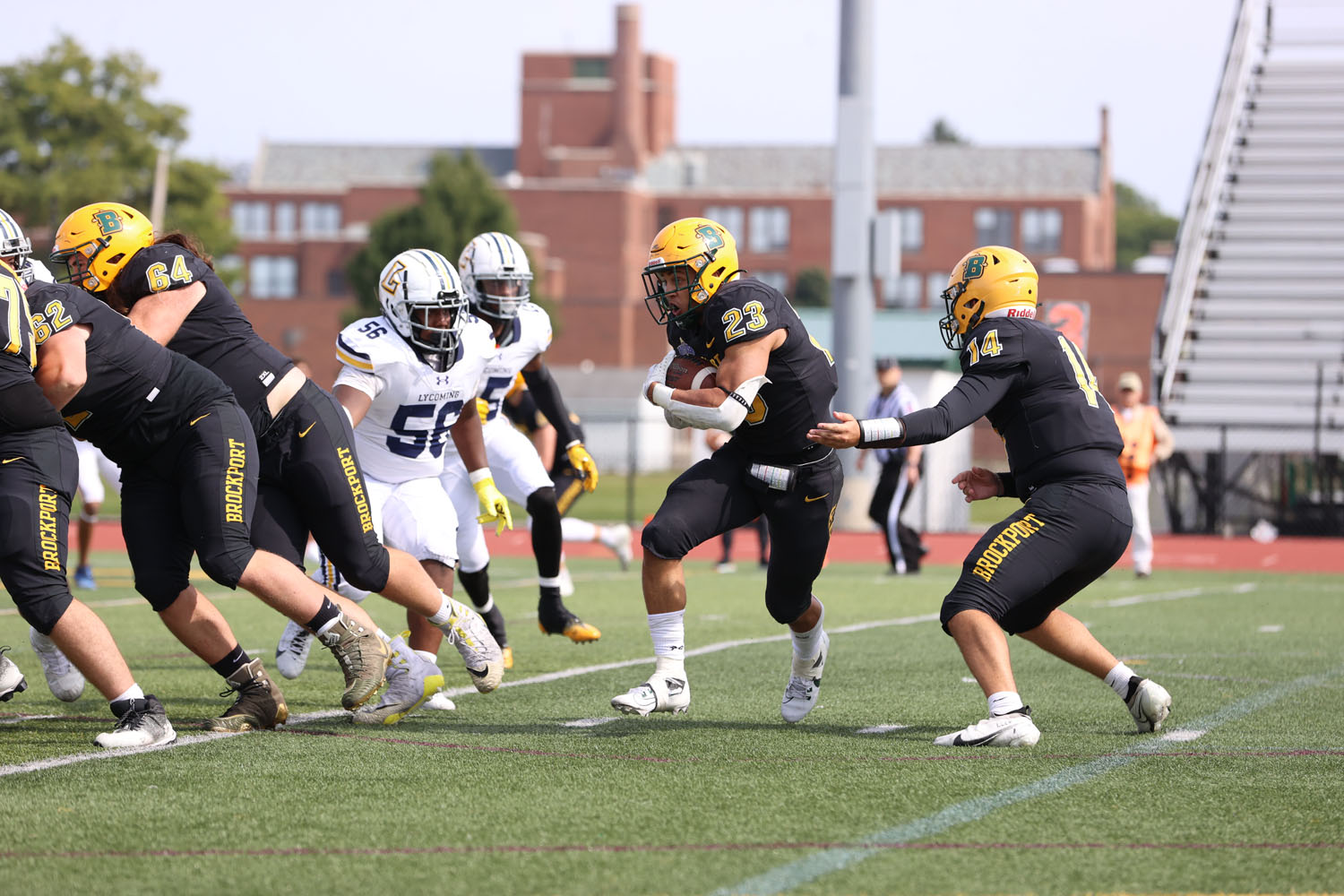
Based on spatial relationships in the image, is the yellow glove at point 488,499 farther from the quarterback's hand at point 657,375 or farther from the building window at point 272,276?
the building window at point 272,276

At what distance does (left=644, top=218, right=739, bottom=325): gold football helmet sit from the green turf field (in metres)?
1.50

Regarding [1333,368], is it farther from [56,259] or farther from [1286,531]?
[56,259]

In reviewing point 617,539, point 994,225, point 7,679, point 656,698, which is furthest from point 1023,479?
point 994,225

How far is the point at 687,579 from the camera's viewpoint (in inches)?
541

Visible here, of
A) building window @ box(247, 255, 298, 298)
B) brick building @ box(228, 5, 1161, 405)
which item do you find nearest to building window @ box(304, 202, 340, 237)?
brick building @ box(228, 5, 1161, 405)

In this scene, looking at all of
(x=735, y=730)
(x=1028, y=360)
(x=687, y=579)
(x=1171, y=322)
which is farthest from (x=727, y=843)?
(x=1171, y=322)

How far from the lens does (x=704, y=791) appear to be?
4.73 metres

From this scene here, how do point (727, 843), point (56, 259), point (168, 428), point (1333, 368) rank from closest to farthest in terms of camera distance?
1. point (727, 843)
2. point (168, 428)
3. point (56, 259)
4. point (1333, 368)

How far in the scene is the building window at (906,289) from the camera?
6781cm

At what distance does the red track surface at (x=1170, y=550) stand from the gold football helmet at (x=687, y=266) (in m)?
10.3

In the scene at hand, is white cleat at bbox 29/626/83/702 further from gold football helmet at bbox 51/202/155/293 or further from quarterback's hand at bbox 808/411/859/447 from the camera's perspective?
quarterback's hand at bbox 808/411/859/447

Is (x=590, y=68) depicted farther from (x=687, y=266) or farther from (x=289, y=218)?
(x=687, y=266)

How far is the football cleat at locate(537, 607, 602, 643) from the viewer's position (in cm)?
832

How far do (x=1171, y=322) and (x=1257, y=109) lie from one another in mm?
6179
